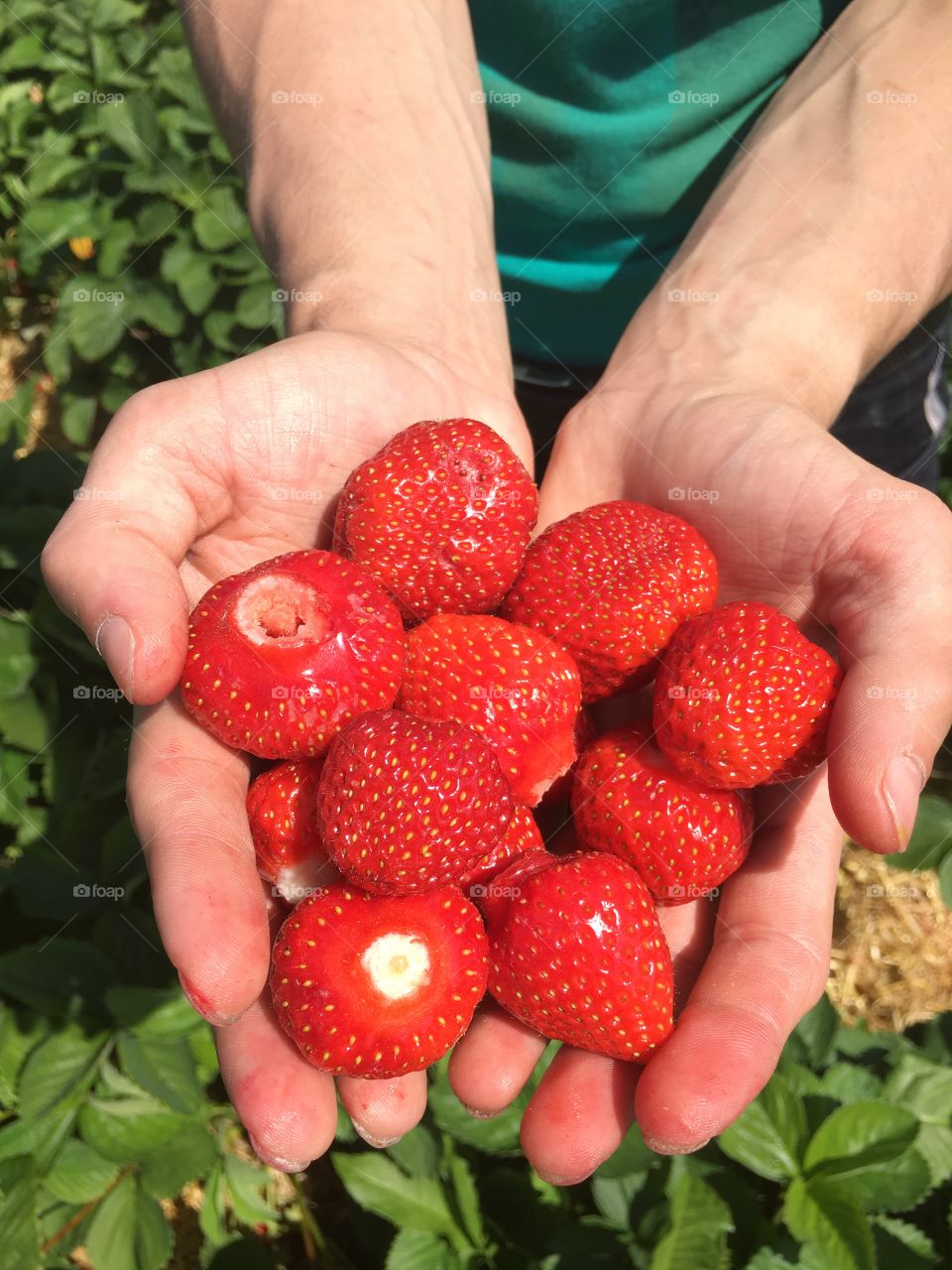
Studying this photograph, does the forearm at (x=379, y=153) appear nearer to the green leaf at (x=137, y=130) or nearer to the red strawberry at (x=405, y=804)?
the red strawberry at (x=405, y=804)

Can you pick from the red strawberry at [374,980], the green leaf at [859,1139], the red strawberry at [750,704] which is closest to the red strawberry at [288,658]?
the red strawberry at [374,980]

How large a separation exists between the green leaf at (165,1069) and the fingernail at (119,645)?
91 cm

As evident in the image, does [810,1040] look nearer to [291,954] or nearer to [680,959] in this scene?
[680,959]

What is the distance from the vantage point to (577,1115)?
1890mm

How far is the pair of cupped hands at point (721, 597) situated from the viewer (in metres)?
1.77

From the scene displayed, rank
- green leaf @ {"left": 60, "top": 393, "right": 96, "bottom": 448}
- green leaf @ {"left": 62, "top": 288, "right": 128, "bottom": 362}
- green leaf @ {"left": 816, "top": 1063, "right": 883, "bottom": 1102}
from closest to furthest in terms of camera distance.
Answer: green leaf @ {"left": 816, "top": 1063, "right": 883, "bottom": 1102}, green leaf @ {"left": 62, "top": 288, "right": 128, "bottom": 362}, green leaf @ {"left": 60, "top": 393, "right": 96, "bottom": 448}

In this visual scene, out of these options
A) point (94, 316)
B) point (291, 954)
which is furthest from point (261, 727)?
point (94, 316)

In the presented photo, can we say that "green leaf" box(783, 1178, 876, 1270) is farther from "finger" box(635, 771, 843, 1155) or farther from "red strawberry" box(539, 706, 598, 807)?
"red strawberry" box(539, 706, 598, 807)

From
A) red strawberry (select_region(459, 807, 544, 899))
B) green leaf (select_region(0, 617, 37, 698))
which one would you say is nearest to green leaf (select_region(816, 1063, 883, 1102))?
red strawberry (select_region(459, 807, 544, 899))

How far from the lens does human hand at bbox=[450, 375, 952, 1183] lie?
177 centimetres

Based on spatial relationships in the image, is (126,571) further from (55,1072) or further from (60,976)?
(55,1072)

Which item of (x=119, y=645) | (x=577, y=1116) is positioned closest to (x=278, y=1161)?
(x=577, y=1116)

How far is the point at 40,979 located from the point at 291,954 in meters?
0.86

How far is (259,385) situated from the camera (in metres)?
2.24
